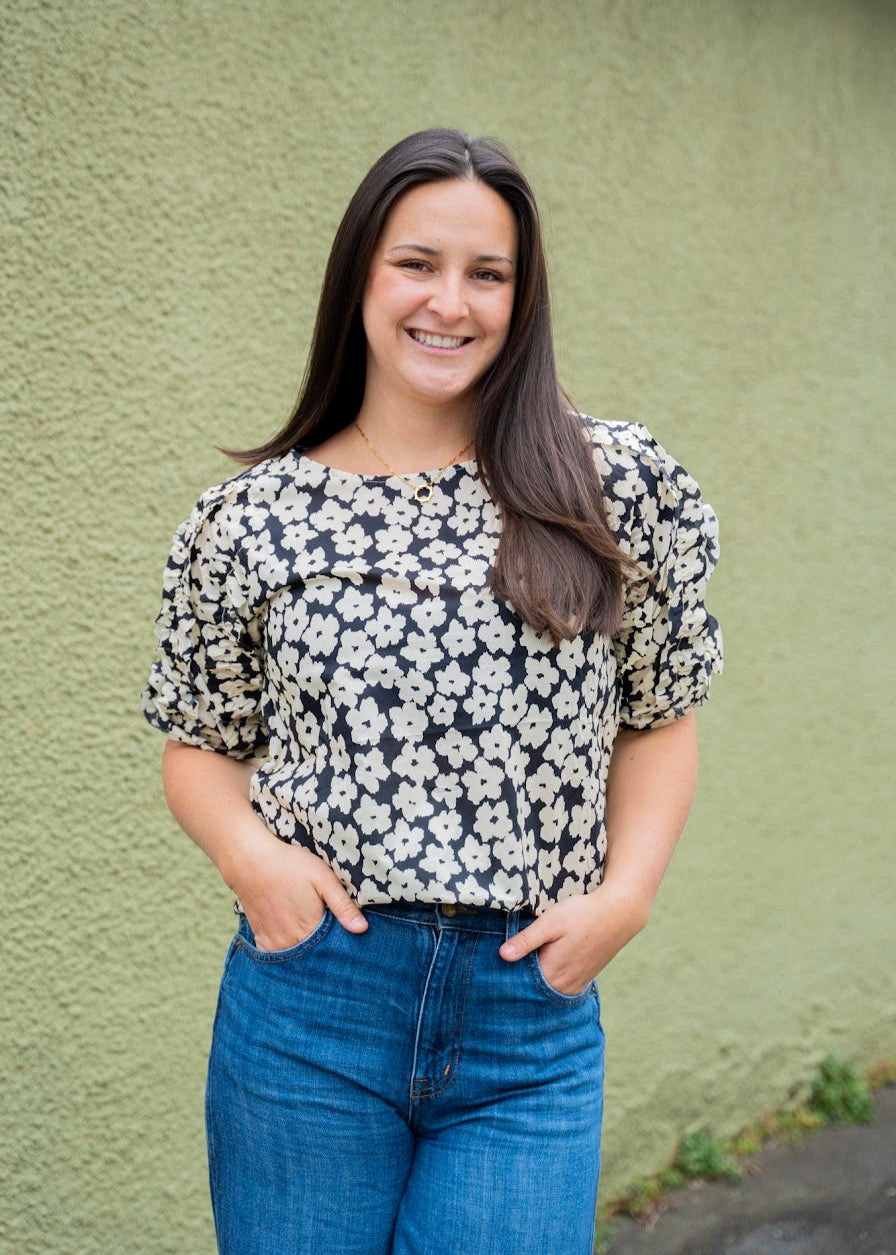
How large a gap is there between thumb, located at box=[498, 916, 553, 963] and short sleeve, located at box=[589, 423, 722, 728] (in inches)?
14.9

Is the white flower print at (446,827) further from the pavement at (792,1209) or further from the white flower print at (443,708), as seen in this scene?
the pavement at (792,1209)

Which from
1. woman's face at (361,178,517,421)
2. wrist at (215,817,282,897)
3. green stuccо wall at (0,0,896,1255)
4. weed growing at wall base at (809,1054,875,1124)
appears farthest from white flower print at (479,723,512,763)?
weed growing at wall base at (809,1054,875,1124)

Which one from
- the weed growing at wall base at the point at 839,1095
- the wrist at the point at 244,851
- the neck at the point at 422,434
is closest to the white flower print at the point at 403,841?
the wrist at the point at 244,851

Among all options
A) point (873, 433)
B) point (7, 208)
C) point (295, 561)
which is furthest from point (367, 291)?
point (873, 433)

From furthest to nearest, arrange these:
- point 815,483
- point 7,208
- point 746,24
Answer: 1. point 815,483
2. point 746,24
3. point 7,208

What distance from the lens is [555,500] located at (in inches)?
70.6

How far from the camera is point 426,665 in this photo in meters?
1.75

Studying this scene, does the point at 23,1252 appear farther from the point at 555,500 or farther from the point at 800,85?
the point at 800,85

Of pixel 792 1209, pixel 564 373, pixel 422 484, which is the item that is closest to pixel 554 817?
pixel 422 484

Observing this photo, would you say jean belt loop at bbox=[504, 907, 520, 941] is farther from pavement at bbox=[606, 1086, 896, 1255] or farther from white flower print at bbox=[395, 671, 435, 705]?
pavement at bbox=[606, 1086, 896, 1255]

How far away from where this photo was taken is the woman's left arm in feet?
5.80

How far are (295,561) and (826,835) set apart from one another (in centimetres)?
253

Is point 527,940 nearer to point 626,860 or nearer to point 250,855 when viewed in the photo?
point 626,860

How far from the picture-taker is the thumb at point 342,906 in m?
1.74
